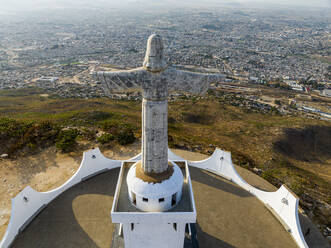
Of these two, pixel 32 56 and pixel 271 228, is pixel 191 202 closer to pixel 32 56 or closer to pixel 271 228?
pixel 271 228

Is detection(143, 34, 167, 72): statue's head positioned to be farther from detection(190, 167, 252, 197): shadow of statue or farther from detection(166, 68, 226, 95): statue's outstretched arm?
detection(190, 167, 252, 197): shadow of statue

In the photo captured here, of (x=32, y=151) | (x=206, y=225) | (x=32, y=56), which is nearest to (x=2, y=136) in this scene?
(x=32, y=151)

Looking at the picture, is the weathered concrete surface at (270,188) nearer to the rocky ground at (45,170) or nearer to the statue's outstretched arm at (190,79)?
the rocky ground at (45,170)

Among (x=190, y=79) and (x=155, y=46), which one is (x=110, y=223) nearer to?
(x=190, y=79)

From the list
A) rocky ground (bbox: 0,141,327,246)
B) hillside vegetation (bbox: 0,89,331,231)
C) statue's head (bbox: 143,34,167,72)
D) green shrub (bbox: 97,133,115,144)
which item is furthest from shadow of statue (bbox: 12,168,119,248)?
statue's head (bbox: 143,34,167,72)

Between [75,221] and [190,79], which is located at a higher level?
[190,79]

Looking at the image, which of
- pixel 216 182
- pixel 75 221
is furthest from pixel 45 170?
pixel 216 182

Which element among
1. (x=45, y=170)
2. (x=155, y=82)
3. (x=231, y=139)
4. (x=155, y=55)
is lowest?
(x=231, y=139)
